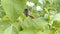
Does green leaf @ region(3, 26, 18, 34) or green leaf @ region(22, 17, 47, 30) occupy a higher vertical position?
green leaf @ region(22, 17, 47, 30)

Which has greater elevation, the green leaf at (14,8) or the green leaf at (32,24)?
the green leaf at (14,8)

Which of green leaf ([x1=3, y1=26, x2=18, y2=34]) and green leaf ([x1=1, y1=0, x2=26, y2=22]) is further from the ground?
green leaf ([x1=1, y1=0, x2=26, y2=22])

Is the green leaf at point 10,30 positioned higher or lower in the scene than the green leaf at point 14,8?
lower

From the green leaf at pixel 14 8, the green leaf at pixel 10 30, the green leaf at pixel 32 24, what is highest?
the green leaf at pixel 14 8

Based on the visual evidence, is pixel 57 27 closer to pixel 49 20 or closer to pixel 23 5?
pixel 49 20

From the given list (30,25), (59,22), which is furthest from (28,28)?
(59,22)

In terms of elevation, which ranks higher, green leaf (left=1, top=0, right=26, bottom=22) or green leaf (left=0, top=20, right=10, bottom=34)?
green leaf (left=1, top=0, right=26, bottom=22)

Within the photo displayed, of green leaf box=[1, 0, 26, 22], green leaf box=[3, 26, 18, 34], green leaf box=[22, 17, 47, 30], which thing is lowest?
green leaf box=[3, 26, 18, 34]

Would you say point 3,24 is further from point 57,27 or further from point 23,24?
point 57,27

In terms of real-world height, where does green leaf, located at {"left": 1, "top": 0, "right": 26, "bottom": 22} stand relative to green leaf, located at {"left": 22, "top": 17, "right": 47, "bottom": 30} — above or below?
above
